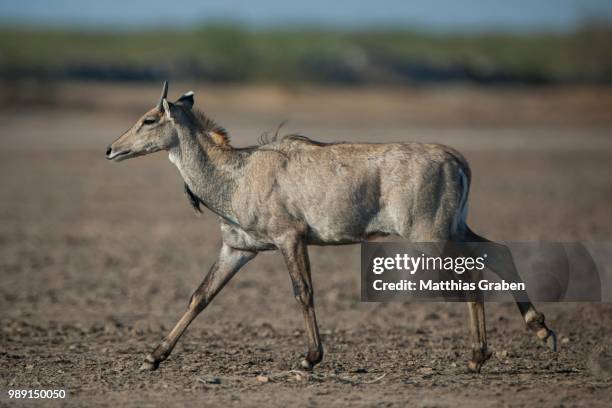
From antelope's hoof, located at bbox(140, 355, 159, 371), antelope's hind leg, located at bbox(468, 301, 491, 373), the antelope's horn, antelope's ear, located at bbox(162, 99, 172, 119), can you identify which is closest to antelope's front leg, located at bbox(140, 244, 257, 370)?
antelope's hoof, located at bbox(140, 355, 159, 371)

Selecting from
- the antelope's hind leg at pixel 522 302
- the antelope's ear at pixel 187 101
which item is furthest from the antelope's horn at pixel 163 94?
the antelope's hind leg at pixel 522 302

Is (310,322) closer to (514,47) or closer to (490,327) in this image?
(490,327)

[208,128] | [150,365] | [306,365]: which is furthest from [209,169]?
[306,365]

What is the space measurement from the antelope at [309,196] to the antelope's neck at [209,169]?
0.03ft

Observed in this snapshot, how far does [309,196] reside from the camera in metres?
10.1

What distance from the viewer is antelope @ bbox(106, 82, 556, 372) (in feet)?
32.3

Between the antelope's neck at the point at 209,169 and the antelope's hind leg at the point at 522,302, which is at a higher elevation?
the antelope's neck at the point at 209,169

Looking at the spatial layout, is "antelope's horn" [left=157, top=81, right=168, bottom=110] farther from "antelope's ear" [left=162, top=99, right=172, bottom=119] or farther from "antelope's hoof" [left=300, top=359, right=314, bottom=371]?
"antelope's hoof" [left=300, top=359, right=314, bottom=371]

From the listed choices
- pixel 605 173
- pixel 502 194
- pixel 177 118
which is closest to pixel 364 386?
pixel 177 118

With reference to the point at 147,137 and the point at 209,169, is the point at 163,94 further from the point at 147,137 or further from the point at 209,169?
the point at 209,169

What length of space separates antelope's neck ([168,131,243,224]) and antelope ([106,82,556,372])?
0.03 ft

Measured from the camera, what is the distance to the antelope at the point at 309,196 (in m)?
9.84

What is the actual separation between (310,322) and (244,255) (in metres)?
1.01

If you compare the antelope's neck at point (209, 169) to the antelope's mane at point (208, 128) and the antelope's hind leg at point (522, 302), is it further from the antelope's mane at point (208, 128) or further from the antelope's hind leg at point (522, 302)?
the antelope's hind leg at point (522, 302)
